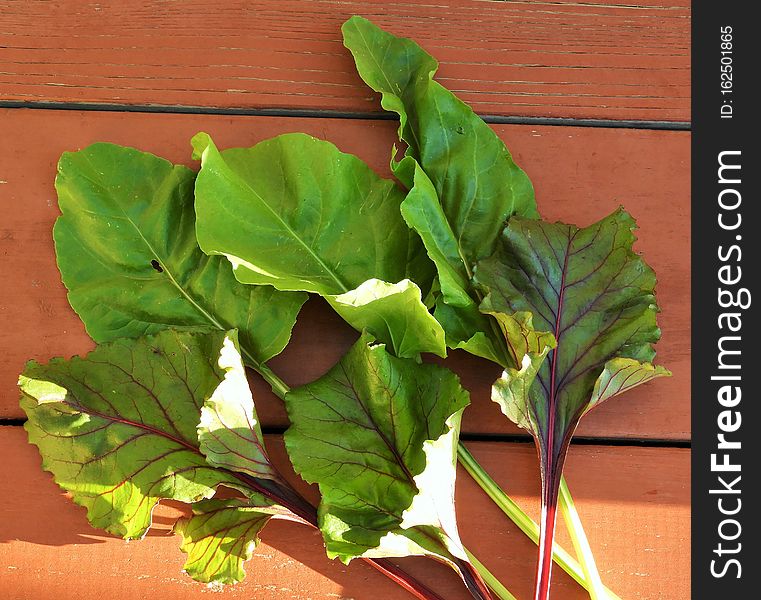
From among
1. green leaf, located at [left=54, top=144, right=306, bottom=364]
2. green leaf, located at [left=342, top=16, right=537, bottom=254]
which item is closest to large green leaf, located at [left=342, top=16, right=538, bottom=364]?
green leaf, located at [left=342, top=16, right=537, bottom=254]

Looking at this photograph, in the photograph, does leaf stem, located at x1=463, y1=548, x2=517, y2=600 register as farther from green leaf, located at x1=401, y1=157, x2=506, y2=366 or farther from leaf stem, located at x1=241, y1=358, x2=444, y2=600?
green leaf, located at x1=401, y1=157, x2=506, y2=366

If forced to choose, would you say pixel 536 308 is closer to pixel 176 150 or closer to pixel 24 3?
pixel 176 150

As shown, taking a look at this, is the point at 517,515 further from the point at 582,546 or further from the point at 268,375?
the point at 268,375

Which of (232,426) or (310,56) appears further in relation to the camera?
(310,56)

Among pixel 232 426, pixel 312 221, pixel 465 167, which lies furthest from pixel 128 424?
pixel 465 167

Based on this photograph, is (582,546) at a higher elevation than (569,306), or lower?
lower

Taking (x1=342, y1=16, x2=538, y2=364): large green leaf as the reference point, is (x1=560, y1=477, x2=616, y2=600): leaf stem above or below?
below

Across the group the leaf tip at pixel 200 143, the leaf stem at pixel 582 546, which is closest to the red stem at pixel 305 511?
the leaf stem at pixel 582 546

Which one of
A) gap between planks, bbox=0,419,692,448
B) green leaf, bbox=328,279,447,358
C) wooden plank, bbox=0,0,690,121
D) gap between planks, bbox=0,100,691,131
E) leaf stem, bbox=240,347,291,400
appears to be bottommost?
gap between planks, bbox=0,419,692,448
